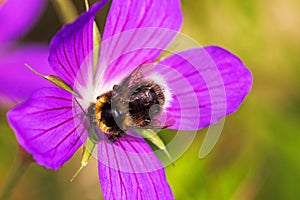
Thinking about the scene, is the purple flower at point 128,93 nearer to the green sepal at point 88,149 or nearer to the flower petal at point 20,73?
the green sepal at point 88,149

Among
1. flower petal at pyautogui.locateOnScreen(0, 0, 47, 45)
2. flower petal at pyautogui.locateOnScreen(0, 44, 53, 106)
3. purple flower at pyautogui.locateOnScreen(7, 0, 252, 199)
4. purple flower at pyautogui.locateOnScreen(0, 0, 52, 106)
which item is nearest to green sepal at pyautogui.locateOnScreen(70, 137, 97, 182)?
purple flower at pyautogui.locateOnScreen(7, 0, 252, 199)

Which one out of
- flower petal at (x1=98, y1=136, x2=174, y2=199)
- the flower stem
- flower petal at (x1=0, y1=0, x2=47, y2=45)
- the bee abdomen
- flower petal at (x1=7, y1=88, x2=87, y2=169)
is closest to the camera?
flower petal at (x1=7, y1=88, x2=87, y2=169)

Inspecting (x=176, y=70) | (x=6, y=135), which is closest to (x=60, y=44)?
(x=176, y=70)

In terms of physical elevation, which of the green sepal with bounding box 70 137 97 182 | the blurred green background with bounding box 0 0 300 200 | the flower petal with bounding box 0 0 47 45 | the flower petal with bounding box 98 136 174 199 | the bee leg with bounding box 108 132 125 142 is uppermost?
the flower petal with bounding box 0 0 47 45

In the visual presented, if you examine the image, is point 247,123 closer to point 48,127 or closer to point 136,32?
point 136,32

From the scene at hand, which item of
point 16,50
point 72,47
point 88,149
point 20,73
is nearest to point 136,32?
point 72,47

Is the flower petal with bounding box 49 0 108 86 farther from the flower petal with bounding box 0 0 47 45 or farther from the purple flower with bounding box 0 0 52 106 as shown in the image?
the flower petal with bounding box 0 0 47 45

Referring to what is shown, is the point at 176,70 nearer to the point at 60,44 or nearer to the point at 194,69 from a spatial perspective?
the point at 194,69

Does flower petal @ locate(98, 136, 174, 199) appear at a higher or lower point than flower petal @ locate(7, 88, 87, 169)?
lower
